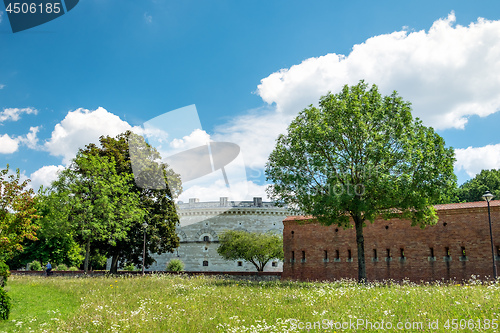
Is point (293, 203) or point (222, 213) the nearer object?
point (293, 203)

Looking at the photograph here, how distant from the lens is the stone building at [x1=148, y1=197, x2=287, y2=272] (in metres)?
51.7

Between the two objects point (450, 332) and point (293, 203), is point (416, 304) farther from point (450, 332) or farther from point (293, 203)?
point (293, 203)

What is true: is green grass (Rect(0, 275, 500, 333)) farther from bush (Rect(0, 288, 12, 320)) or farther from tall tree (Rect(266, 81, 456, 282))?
tall tree (Rect(266, 81, 456, 282))

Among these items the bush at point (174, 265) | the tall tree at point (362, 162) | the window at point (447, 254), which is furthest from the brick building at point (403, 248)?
the bush at point (174, 265)

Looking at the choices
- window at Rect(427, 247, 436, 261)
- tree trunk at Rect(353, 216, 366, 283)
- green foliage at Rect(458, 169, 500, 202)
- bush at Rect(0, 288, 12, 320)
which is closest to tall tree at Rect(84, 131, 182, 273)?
tree trunk at Rect(353, 216, 366, 283)

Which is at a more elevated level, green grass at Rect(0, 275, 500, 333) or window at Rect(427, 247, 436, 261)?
window at Rect(427, 247, 436, 261)

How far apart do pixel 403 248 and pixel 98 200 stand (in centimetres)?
2149

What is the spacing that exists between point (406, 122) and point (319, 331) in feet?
48.3

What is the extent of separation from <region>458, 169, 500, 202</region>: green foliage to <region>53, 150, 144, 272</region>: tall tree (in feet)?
130

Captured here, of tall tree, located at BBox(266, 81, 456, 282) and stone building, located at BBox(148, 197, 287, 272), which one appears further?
stone building, located at BBox(148, 197, 287, 272)

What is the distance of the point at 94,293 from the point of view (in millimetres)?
16219

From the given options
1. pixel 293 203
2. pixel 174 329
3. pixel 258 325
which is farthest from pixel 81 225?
pixel 258 325

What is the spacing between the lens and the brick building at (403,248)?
21.2 m

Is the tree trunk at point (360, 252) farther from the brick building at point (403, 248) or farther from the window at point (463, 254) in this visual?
the window at point (463, 254)
